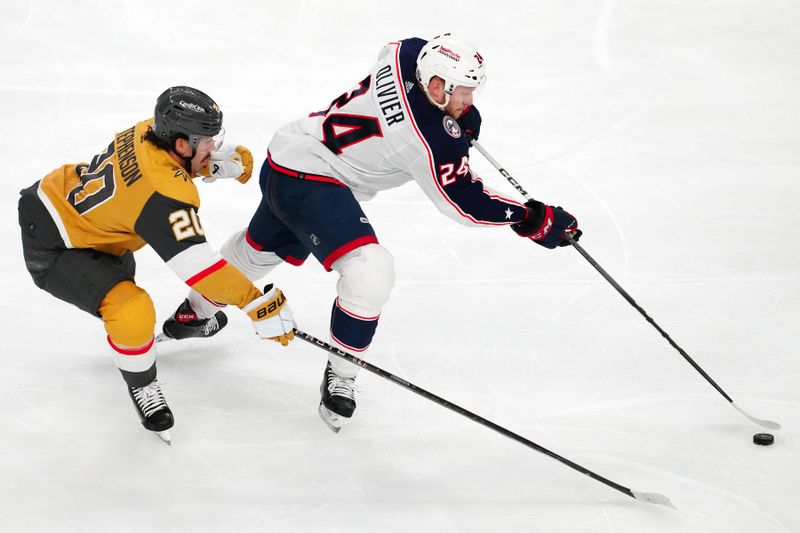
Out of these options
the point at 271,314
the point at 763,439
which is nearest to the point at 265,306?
the point at 271,314

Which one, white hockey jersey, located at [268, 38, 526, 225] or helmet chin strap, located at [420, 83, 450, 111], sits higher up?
helmet chin strap, located at [420, 83, 450, 111]

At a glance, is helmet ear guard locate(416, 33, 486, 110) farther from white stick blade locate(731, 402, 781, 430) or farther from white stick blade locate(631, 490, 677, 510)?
white stick blade locate(731, 402, 781, 430)

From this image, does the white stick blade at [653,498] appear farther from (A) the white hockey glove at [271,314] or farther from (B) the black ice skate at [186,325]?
(B) the black ice skate at [186,325]

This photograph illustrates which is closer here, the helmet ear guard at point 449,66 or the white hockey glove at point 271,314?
the white hockey glove at point 271,314

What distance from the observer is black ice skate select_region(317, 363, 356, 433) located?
115 inches

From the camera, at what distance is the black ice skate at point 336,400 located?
293 centimetres

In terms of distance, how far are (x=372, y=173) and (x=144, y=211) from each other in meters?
0.82

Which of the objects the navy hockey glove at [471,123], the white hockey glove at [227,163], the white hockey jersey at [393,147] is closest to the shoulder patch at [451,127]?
the white hockey jersey at [393,147]

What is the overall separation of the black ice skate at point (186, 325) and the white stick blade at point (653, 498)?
5.73 ft

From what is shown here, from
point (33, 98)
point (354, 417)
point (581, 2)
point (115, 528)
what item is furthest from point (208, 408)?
point (581, 2)

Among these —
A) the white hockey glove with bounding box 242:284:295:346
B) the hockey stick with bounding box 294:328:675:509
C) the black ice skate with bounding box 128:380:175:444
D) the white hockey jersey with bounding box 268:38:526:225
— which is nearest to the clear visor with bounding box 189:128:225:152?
the white hockey jersey with bounding box 268:38:526:225

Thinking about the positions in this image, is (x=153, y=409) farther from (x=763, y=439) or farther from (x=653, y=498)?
(x=763, y=439)

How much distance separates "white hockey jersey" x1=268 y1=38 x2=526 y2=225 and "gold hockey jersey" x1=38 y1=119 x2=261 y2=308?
1.61ft

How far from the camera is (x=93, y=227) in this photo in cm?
280
